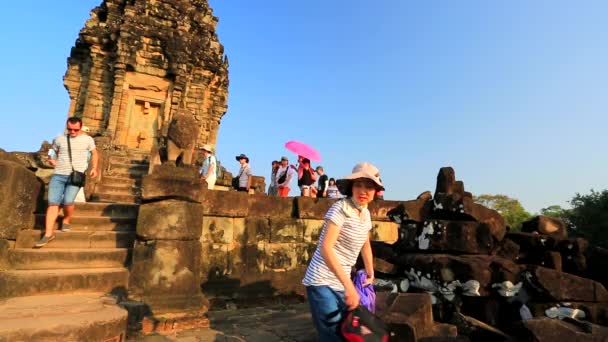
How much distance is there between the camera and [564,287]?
3.68 m

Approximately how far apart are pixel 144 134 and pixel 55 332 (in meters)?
13.1

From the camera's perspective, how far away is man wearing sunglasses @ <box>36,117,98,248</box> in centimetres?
452

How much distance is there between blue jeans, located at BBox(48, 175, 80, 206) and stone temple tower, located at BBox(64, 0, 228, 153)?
9510 mm

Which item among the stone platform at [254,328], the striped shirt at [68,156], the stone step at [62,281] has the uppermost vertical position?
the striped shirt at [68,156]

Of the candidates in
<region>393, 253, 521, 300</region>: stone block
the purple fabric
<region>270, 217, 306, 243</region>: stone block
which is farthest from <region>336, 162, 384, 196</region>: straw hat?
<region>270, 217, 306, 243</region>: stone block

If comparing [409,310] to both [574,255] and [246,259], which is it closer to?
[246,259]

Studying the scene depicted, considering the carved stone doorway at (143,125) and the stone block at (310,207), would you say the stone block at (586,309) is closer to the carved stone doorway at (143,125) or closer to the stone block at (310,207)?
the stone block at (310,207)

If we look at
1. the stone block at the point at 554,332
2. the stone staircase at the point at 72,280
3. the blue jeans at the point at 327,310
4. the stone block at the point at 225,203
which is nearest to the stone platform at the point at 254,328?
the stone staircase at the point at 72,280

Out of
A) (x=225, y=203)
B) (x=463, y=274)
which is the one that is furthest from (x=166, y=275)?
(x=463, y=274)

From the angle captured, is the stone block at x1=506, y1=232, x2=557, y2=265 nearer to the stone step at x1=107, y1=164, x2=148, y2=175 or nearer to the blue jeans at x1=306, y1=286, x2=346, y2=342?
the blue jeans at x1=306, y1=286, x2=346, y2=342

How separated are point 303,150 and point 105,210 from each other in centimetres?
473

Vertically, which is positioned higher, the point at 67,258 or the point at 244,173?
the point at 244,173

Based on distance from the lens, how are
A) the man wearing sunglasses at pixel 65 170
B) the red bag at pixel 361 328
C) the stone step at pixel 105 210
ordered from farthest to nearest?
the stone step at pixel 105 210 < the man wearing sunglasses at pixel 65 170 < the red bag at pixel 361 328

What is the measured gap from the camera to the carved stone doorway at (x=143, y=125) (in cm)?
1436
